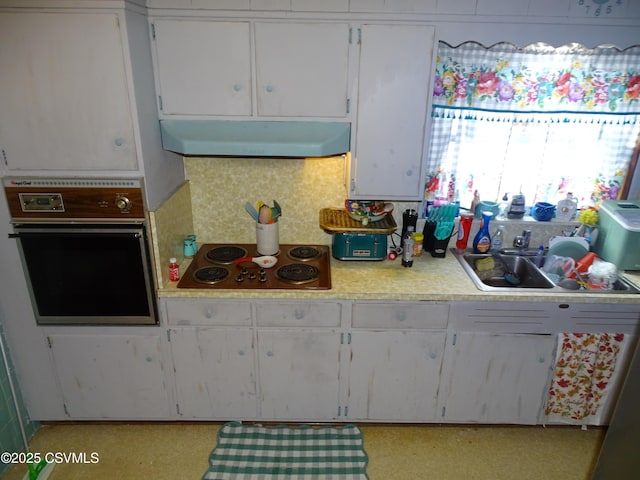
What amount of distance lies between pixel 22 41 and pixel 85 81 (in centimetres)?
29

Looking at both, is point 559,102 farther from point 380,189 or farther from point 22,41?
point 22,41

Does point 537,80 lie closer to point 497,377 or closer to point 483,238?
point 483,238

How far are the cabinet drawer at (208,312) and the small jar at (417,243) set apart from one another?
107 centimetres

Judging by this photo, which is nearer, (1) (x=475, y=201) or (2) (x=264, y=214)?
(2) (x=264, y=214)

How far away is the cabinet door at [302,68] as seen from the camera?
2.21 metres

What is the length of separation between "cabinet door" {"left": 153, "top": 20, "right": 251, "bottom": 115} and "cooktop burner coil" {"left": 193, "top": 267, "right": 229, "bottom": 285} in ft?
2.85

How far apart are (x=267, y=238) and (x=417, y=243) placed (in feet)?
3.04

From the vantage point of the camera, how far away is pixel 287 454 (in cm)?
250

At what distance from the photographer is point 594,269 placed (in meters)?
2.52

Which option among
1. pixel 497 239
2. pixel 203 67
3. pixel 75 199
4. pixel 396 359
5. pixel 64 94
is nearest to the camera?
pixel 64 94

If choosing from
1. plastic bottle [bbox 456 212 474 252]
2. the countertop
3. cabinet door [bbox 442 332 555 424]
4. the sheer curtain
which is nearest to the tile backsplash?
the countertop

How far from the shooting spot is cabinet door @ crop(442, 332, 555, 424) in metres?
2.45

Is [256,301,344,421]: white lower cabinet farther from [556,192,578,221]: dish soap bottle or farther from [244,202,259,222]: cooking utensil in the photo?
[556,192,578,221]: dish soap bottle

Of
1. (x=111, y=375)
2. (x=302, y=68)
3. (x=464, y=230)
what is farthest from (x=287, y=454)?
(x=302, y=68)
